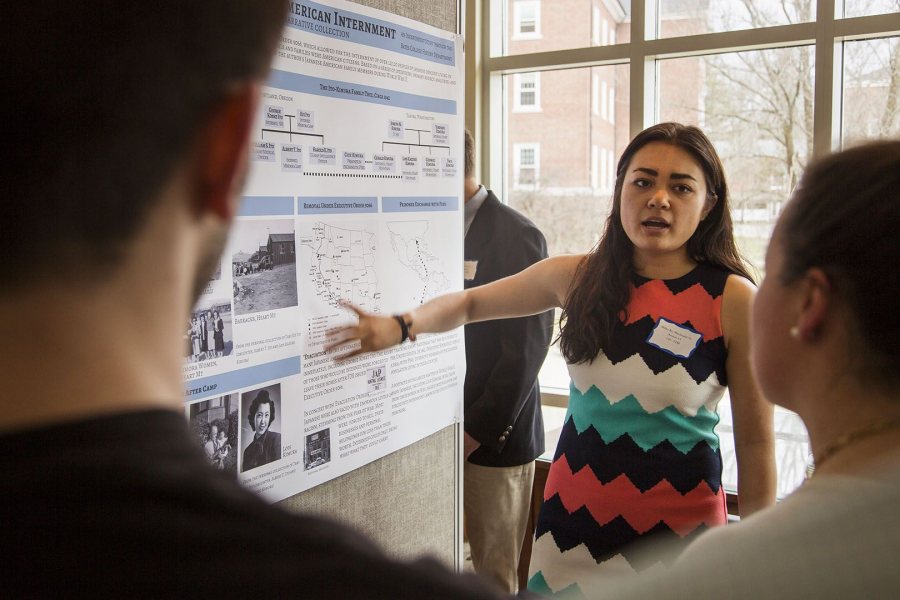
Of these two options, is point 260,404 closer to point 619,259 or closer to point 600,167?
point 619,259

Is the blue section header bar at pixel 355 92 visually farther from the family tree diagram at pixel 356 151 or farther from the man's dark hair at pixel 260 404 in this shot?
the man's dark hair at pixel 260 404

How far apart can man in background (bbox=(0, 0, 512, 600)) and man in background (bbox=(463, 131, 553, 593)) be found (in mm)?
2405

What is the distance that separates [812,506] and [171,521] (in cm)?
57

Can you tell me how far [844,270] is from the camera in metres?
0.86

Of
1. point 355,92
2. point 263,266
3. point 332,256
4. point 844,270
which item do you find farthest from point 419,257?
point 844,270

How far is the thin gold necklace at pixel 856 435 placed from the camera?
82 cm

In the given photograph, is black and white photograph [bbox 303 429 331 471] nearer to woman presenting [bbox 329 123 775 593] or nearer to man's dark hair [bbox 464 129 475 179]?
woman presenting [bbox 329 123 775 593]

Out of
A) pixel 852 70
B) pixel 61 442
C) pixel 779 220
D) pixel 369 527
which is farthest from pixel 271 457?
pixel 852 70

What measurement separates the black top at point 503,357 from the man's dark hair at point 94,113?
2.43 m

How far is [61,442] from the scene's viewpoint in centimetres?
35

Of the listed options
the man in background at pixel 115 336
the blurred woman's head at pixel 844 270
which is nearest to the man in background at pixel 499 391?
the blurred woman's head at pixel 844 270

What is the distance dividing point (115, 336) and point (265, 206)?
133 cm

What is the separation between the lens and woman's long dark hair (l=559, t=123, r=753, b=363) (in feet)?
6.53

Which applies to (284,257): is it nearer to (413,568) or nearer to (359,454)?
(359,454)
